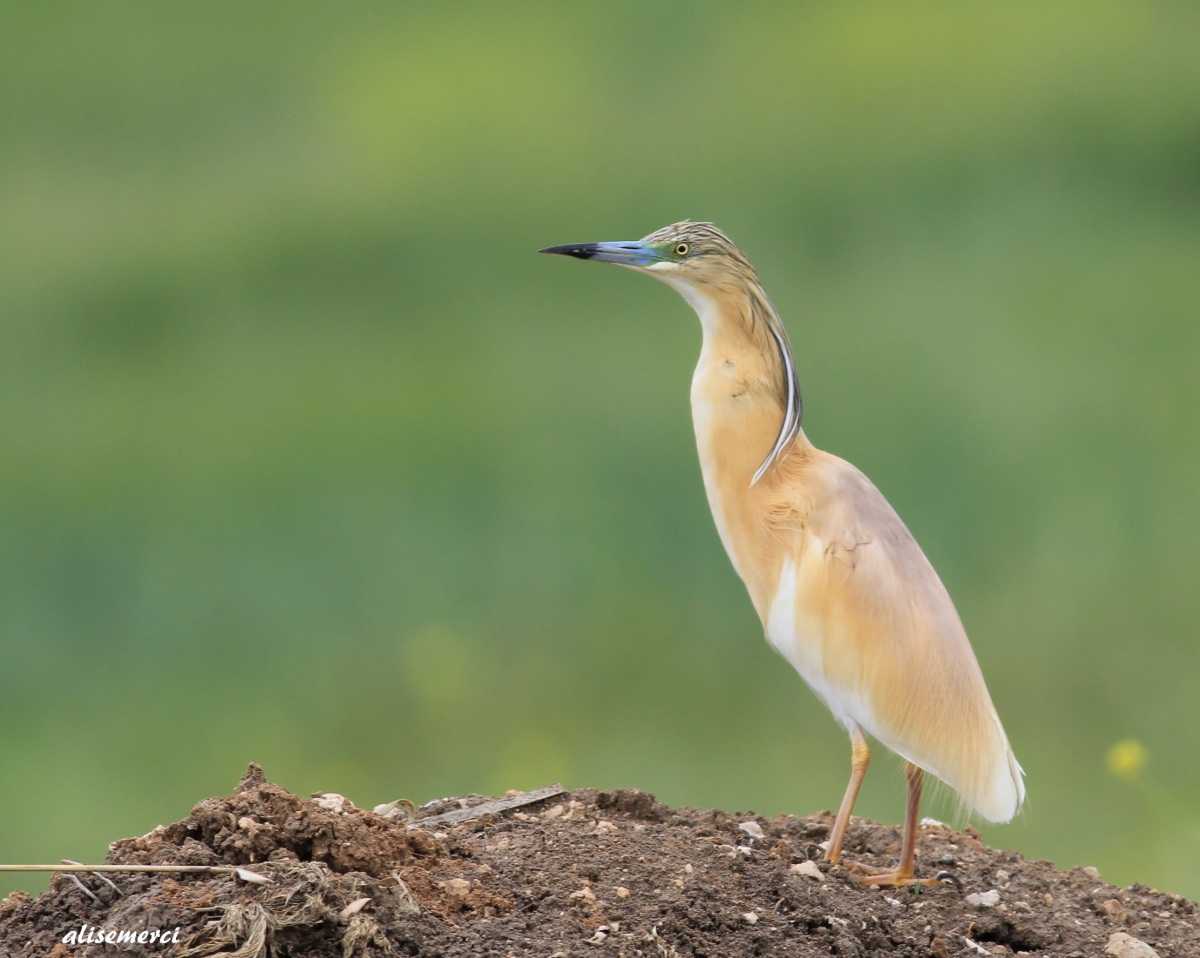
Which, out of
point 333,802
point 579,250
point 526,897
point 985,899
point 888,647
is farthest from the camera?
point 579,250

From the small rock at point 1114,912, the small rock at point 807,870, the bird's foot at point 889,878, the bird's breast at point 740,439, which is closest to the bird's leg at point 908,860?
the bird's foot at point 889,878

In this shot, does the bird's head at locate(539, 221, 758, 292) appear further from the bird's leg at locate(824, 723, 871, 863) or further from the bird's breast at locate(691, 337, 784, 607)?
the bird's leg at locate(824, 723, 871, 863)

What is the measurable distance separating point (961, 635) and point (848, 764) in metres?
2.20

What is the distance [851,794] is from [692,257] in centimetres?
111

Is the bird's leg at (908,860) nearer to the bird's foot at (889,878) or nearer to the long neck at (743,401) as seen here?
the bird's foot at (889,878)

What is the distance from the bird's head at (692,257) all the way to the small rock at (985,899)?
127 centimetres

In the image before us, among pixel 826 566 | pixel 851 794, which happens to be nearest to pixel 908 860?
pixel 851 794

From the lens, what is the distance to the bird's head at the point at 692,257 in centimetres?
288

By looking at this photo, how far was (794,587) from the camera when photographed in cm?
284

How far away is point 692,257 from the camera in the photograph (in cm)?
288

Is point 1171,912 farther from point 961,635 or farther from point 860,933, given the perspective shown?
point 860,933

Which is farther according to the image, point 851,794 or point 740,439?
point 740,439

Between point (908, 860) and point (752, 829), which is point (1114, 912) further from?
point (752, 829)

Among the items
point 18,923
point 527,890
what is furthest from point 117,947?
point 527,890
